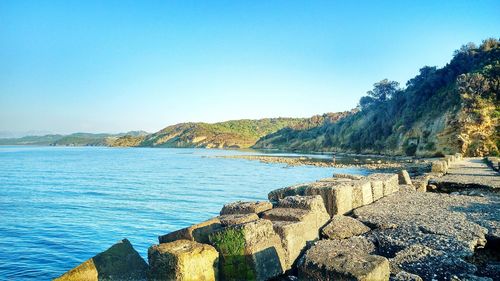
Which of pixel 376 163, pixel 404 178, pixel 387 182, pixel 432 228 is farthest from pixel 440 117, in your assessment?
pixel 432 228

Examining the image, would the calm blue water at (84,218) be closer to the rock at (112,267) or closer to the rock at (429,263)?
the rock at (112,267)

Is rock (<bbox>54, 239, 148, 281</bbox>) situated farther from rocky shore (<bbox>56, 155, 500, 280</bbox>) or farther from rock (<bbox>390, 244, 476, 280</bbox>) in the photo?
rock (<bbox>390, 244, 476, 280</bbox>)

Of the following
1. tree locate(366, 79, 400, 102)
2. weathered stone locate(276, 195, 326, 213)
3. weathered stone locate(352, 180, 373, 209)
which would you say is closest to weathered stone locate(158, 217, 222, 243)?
weathered stone locate(276, 195, 326, 213)

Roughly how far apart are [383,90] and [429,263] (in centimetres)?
11272

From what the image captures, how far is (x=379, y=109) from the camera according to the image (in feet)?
282

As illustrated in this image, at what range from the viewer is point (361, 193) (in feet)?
28.2

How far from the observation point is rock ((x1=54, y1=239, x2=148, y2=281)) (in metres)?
5.60

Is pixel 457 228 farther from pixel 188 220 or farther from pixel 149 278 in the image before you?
pixel 188 220

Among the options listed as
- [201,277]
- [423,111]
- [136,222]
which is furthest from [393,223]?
[423,111]

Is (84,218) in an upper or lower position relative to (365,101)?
lower

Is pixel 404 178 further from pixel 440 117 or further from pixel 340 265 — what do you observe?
pixel 440 117

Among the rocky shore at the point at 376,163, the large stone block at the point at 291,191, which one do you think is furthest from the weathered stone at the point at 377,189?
the rocky shore at the point at 376,163

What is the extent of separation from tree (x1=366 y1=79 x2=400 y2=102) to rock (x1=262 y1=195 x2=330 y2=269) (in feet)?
356

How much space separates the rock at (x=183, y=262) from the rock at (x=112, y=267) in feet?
3.27
